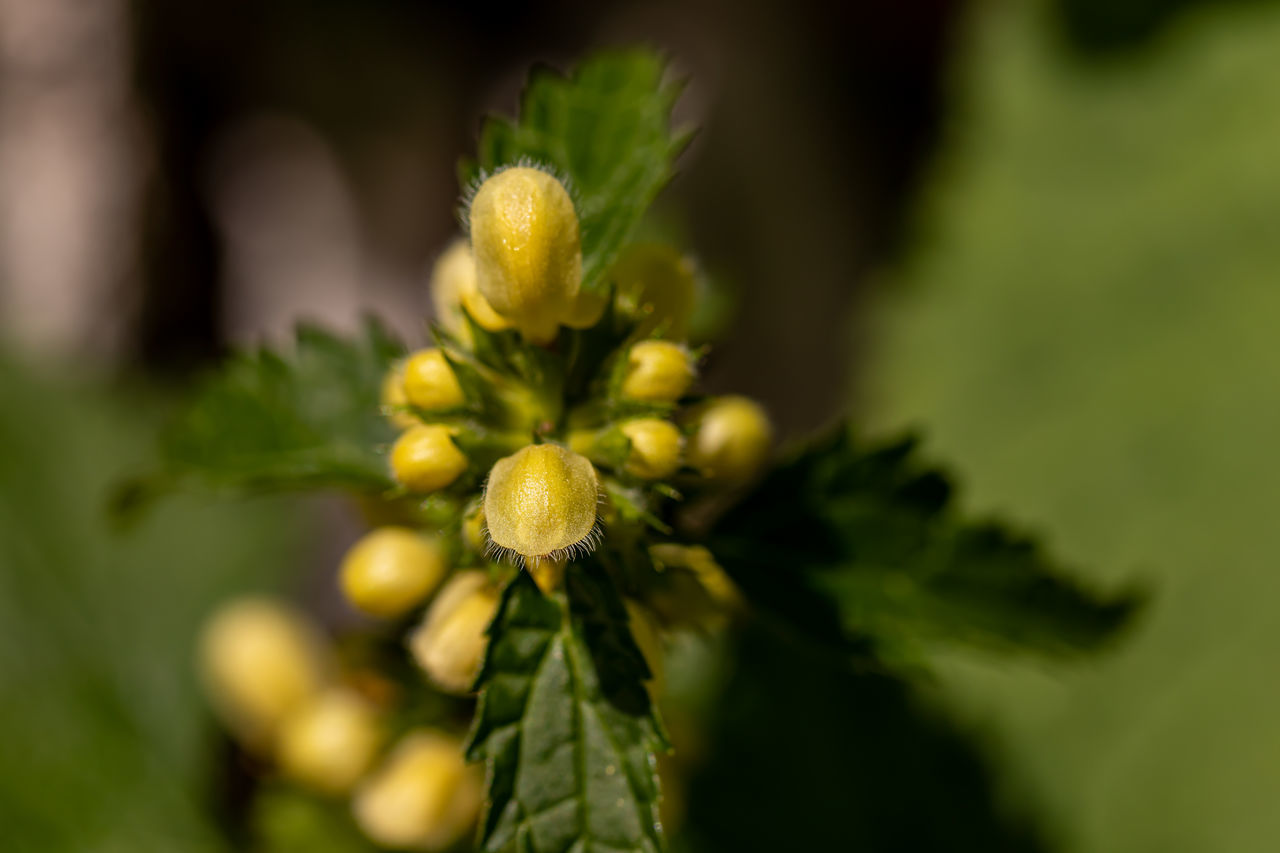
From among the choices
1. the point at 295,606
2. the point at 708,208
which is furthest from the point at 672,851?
the point at 708,208

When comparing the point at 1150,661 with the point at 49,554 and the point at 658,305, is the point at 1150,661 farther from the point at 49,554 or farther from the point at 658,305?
the point at 49,554

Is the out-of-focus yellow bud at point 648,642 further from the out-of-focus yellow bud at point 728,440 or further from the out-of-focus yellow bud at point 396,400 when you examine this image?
the out-of-focus yellow bud at point 396,400

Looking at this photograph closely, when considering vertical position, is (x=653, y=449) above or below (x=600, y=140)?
below

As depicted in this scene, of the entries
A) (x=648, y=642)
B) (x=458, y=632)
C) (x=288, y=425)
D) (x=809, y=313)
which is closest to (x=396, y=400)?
(x=288, y=425)

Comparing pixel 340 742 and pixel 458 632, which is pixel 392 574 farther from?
pixel 340 742

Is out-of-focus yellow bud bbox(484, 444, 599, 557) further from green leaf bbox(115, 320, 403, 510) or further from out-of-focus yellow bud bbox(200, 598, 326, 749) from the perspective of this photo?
out-of-focus yellow bud bbox(200, 598, 326, 749)
